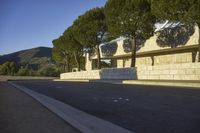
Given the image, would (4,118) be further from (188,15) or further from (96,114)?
(188,15)

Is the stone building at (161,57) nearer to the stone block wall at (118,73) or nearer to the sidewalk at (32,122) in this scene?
the stone block wall at (118,73)

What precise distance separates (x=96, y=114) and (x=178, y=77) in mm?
24680

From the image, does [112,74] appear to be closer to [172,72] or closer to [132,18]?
[132,18]

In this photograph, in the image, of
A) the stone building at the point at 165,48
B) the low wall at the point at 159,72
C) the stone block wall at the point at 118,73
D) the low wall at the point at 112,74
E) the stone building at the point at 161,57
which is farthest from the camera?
the stone building at the point at 165,48

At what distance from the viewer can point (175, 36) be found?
53750 millimetres

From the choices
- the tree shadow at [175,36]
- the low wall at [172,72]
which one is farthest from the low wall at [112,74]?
the tree shadow at [175,36]

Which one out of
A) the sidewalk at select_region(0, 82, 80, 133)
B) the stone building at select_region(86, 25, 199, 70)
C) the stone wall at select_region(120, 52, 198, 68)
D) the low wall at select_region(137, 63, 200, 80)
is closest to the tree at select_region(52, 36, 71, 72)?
the stone building at select_region(86, 25, 199, 70)

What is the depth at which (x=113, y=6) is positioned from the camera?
48812mm

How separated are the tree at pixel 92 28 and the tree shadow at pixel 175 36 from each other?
10.2 metres

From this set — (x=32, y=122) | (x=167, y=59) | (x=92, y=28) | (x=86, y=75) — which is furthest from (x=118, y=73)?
(x=32, y=122)

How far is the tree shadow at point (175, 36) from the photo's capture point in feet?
170

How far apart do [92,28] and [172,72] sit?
27.1 m

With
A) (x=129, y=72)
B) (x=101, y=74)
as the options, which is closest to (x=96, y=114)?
(x=129, y=72)

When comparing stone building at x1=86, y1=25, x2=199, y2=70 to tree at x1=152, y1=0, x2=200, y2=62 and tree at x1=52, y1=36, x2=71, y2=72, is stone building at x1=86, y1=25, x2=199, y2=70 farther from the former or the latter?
tree at x1=152, y1=0, x2=200, y2=62
